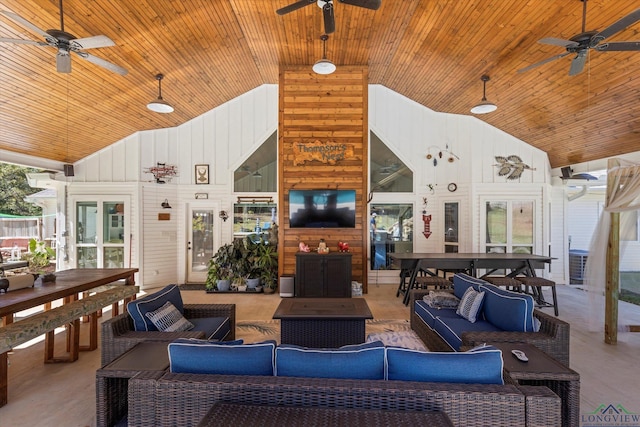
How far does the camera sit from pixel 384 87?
285 inches

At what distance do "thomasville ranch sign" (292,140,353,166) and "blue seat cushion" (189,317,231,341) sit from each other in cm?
363

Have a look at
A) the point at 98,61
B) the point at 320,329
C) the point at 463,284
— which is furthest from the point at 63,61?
the point at 463,284

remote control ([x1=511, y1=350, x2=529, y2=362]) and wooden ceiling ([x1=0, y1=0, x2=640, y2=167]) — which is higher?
wooden ceiling ([x1=0, y1=0, x2=640, y2=167])

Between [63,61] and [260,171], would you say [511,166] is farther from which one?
[63,61]

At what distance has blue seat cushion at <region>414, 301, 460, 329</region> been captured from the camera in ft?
11.4

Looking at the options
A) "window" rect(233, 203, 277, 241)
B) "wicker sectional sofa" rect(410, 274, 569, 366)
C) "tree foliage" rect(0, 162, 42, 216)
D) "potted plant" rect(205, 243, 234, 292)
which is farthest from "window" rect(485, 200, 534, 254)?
"tree foliage" rect(0, 162, 42, 216)

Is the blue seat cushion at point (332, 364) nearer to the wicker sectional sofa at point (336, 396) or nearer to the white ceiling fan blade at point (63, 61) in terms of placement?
the wicker sectional sofa at point (336, 396)

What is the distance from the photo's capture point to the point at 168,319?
2.90 metres

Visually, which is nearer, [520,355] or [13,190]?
[520,355]

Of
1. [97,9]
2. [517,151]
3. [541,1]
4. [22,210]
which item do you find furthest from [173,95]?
[22,210]

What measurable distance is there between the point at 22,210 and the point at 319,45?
14001mm

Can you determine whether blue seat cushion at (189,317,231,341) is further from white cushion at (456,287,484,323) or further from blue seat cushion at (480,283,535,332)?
blue seat cushion at (480,283,535,332)

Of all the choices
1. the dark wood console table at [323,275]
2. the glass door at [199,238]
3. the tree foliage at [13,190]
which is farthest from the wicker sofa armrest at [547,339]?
the tree foliage at [13,190]

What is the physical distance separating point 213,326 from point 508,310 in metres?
2.83
